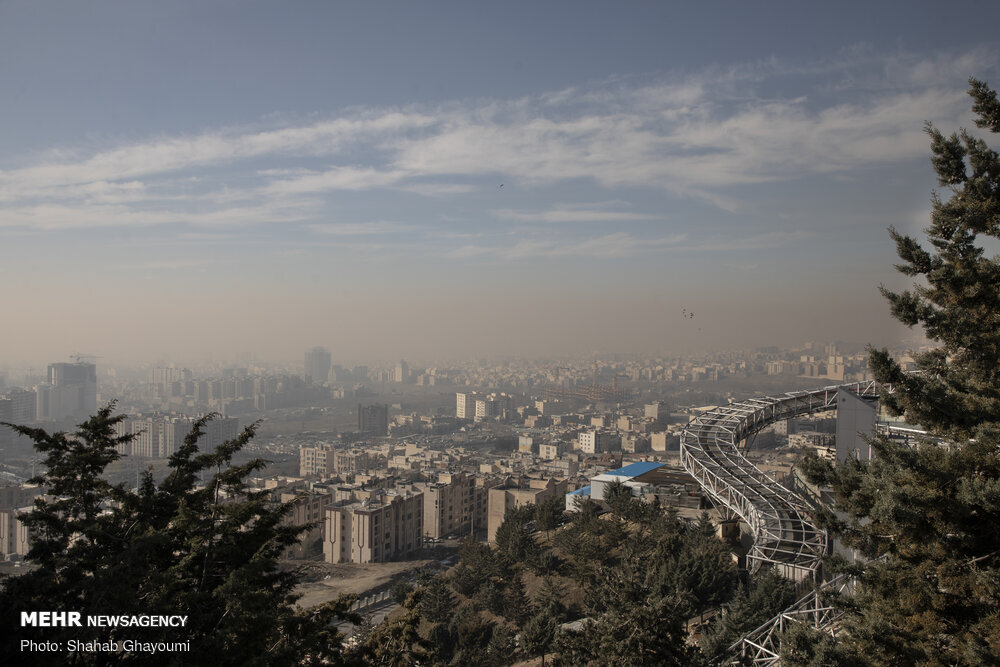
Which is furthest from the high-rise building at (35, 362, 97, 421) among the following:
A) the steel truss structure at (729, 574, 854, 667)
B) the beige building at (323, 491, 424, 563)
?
the steel truss structure at (729, 574, 854, 667)

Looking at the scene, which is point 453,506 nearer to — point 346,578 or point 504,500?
point 504,500

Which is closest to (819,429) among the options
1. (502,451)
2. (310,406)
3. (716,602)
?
(502,451)

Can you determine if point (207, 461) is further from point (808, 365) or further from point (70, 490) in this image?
point (808, 365)

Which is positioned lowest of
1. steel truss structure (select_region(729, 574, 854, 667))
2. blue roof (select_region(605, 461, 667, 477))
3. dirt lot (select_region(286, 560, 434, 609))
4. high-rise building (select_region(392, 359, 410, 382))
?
dirt lot (select_region(286, 560, 434, 609))

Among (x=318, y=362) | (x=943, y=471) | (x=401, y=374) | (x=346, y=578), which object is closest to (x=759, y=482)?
(x=943, y=471)

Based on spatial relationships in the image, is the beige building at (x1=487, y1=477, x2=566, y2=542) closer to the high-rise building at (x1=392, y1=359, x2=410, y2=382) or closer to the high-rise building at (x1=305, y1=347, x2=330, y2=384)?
the high-rise building at (x1=392, y1=359, x2=410, y2=382)
